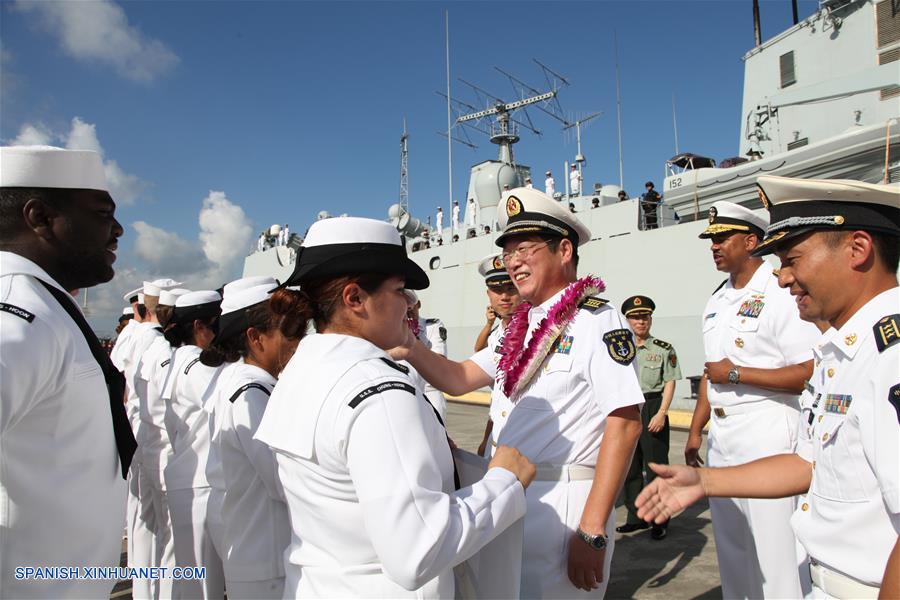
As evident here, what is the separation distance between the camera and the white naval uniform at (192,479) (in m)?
2.81

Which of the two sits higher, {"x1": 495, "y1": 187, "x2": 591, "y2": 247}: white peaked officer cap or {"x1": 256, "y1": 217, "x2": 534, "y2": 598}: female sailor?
{"x1": 495, "y1": 187, "x2": 591, "y2": 247}: white peaked officer cap

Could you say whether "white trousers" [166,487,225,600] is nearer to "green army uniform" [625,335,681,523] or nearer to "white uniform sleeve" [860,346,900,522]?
"white uniform sleeve" [860,346,900,522]

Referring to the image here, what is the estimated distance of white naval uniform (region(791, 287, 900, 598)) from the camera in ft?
4.05

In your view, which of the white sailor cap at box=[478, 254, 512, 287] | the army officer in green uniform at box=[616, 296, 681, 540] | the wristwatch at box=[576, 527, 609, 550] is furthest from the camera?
the army officer in green uniform at box=[616, 296, 681, 540]

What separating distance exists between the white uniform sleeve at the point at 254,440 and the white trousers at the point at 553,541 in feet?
3.07

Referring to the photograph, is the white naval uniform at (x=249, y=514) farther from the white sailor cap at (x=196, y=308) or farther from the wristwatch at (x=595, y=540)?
the white sailor cap at (x=196, y=308)

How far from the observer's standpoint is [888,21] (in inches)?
374

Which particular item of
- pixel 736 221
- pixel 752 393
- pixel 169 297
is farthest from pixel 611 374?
pixel 169 297

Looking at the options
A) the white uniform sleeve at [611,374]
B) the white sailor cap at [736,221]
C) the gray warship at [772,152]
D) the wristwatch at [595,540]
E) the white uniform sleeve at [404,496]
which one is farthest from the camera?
the gray warship at [772,152]

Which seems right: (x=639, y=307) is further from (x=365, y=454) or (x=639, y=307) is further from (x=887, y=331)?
(x=365, y=454)

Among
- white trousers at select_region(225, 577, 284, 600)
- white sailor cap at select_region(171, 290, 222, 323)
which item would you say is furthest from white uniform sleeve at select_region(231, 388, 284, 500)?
white sailor cap at select_region(171, 290, 222, 323)

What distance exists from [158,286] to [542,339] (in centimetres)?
405

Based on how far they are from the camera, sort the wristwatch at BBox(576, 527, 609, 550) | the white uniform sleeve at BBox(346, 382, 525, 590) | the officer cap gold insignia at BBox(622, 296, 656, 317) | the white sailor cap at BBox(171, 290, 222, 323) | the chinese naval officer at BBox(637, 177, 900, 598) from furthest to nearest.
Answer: the officer cap gold insignia at BBox(622, 296, 656, 317)
the white sailor cap at BBox(171, 290, 222, 323)
the wristwatch at BBox(576, 527, 609, 550)
the chinese naval officer at BBox(637, 177, 900, 598)
the white uniform sleeve at BBox(346, 382, 525, 590)

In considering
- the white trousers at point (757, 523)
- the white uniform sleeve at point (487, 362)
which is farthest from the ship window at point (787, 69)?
the white uniform sleeve at point (487, 362)
